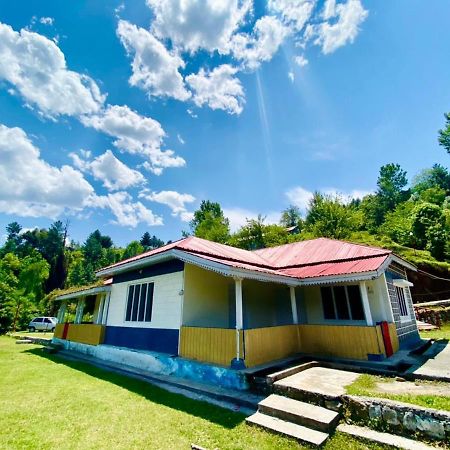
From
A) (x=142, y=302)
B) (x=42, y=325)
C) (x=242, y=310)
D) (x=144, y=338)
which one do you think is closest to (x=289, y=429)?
(x=242, y=310)

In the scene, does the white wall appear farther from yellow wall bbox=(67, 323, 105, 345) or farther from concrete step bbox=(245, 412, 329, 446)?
concrete step bbox=(245, 412, 329, 446)

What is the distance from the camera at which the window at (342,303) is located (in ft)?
31.4

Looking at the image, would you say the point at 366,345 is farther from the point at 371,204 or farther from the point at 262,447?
the point at 371,204

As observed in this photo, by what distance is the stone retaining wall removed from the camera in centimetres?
397

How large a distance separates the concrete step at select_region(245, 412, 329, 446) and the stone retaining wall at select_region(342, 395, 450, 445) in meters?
0.84

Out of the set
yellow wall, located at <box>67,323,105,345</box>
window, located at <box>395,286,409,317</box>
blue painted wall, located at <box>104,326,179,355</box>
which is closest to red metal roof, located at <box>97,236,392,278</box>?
blue painted wall, located at <box>104,326,179,355</box>

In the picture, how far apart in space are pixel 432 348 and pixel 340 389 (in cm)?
704

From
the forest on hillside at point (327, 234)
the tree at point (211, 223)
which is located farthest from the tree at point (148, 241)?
the tree at point (211, 223)

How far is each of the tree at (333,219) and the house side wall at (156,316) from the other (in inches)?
1057

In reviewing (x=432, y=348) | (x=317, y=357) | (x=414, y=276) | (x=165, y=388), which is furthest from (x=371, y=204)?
(x=165, y=388)

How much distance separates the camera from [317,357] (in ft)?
27.6

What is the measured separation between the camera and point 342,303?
985cm

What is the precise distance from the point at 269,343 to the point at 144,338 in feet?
15.7

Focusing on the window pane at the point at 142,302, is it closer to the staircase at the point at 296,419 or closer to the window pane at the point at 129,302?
the window pane at the point at 129,302
